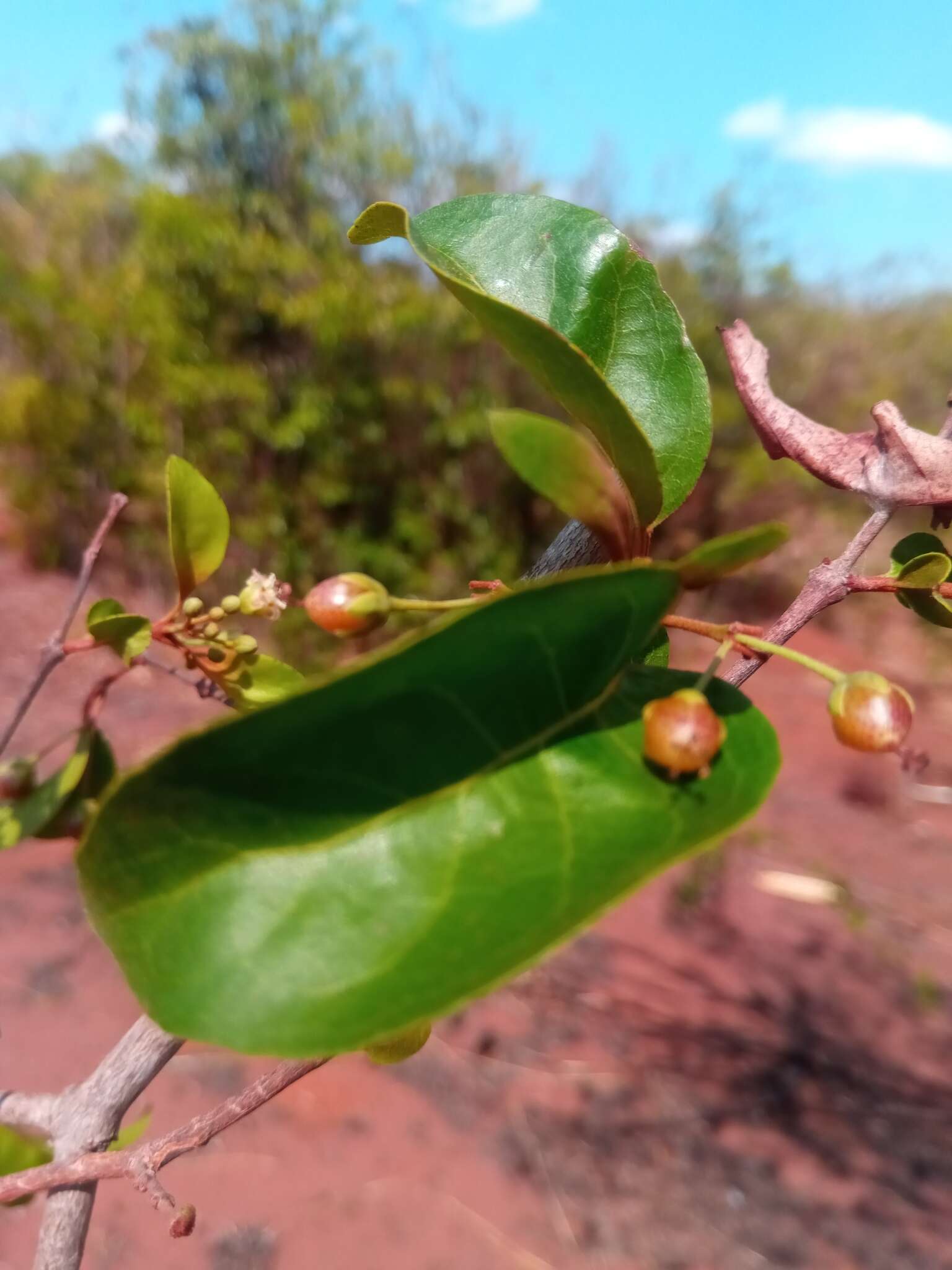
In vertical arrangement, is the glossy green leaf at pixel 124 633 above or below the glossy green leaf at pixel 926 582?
below

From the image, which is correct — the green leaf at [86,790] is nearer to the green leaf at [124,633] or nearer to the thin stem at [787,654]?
the green leaf at [124,633]

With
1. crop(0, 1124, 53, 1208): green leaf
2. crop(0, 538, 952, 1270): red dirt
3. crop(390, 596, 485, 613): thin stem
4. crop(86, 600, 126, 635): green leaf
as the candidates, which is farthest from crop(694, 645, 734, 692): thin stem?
crop(0, 538, 952, 1270): red dirt

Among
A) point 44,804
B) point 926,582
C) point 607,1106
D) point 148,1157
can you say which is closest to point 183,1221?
point 148,1157

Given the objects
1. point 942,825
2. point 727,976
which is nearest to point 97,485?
point 727,976

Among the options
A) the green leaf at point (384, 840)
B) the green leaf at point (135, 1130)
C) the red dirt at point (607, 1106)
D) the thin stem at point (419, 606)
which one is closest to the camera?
the green leaf at point (384, 840)

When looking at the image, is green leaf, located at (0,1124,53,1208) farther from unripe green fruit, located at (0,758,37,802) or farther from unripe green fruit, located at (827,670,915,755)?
unripe green fruit, located at (827,670,915,755)

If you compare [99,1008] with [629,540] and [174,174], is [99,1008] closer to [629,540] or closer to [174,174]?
[629,540]

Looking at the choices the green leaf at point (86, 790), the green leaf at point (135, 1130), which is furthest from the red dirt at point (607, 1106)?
the green leaf at point (86, 790)
